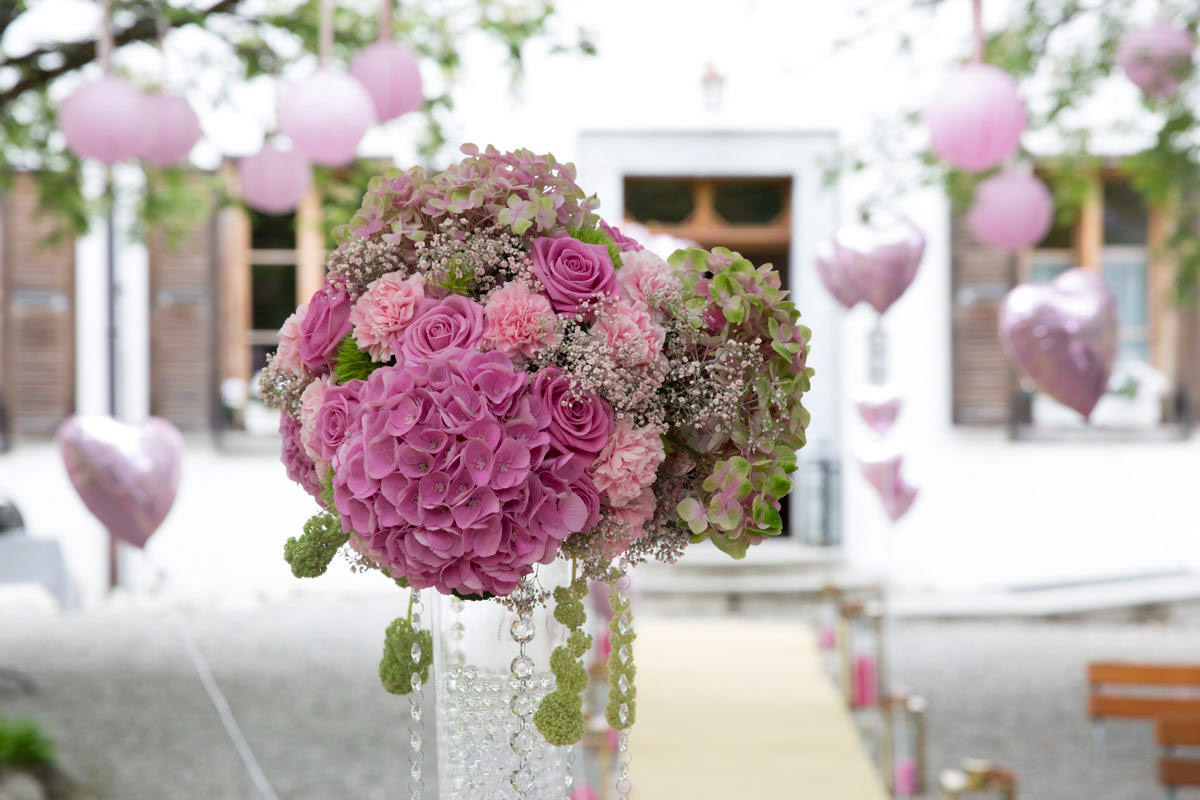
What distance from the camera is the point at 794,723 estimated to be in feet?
14.9

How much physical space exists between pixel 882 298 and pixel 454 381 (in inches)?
123

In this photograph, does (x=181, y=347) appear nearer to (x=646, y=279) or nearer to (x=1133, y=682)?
(x=1133, y=682)

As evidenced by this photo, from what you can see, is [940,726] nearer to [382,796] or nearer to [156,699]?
[382,796]

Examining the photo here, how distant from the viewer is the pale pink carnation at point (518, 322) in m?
1.04

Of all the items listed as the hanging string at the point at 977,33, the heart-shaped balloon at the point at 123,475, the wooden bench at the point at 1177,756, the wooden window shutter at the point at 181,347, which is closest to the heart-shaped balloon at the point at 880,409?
the wooden bench at the point at 1177,756

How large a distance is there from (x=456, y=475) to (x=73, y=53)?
420cm

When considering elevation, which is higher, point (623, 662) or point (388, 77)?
point (388, 77)

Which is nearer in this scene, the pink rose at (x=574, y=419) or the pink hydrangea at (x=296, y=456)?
the pink rose at (x=574, y=419)

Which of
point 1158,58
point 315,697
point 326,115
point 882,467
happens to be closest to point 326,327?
point 326,115

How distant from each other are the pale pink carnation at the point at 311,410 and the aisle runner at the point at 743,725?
106 inches

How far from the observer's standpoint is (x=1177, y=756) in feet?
13.7

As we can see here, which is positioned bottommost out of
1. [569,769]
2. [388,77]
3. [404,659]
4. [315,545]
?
[569,769]

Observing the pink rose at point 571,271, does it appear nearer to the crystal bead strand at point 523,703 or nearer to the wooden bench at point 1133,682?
the crystal bead strand at point 523,703

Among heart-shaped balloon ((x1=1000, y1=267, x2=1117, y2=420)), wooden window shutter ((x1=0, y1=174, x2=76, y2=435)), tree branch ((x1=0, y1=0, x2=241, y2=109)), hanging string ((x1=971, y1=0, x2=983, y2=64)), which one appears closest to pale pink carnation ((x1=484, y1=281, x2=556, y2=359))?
hanging string ((x1=971, y1=0, x2=983, y2=64))
